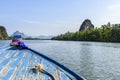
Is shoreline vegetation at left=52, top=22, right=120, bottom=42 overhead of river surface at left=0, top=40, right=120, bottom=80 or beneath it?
overhead

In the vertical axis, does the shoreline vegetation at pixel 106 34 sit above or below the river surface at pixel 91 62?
above

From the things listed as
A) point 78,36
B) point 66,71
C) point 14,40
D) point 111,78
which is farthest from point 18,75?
point 78,36

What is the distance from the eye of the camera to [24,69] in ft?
29.6

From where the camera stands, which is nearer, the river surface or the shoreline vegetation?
the river surface

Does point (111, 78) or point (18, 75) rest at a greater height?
point (18, 75)

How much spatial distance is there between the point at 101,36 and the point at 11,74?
414 ft

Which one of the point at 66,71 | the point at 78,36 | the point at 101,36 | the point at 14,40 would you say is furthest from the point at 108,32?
the point at 66,71

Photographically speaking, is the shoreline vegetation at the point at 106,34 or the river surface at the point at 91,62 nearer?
the river surface at the point at 91,62

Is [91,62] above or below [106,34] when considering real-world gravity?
below

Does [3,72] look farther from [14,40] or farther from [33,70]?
[14,40]

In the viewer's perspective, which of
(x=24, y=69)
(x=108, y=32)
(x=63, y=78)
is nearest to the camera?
(x=63, y=78)

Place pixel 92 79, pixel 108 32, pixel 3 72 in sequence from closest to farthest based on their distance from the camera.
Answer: pixel 3 72 → pixel 92 79 → pixel 108 32

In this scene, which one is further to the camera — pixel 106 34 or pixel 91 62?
pixel 106 34

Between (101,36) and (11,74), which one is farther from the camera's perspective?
(101,36)
